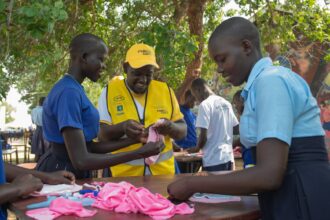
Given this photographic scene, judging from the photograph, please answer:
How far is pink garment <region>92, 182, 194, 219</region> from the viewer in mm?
1747

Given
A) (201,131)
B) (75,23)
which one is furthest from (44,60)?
(201,131)

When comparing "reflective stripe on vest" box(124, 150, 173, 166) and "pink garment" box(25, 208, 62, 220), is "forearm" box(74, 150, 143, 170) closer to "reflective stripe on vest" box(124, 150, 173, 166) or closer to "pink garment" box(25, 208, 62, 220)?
"reflective stripe on vest" box(124, 150, 173, 166)

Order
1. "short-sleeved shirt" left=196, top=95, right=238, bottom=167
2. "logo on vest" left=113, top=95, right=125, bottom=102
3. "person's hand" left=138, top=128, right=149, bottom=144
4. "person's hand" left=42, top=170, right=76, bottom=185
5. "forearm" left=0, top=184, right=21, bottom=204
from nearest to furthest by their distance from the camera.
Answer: "forearm" left=0, top=184, right=21, bottom=204
"person's hand" left=42, top=170, right=76, bottom=185
"person's hand" left=138, top=128, right=149, bottom=144
"logo on vest" left=113, top=95, right=125, bottom=102
"short-sleeved shirt" left=196, top=95, right=238, bottom=167

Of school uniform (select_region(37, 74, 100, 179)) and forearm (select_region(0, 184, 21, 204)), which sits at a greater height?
school uniform (select_region(37, 74, 100, 179))

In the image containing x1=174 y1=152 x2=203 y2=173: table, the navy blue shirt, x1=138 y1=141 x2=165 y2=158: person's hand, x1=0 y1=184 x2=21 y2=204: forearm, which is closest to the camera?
x1=0 y1=184 x2=21 y2=204: forearm

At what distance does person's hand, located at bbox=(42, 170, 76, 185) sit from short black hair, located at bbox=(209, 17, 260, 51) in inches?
50.0

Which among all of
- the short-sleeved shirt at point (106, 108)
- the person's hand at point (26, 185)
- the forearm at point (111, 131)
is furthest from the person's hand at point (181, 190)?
the short-sleeved shirt at point (106, 108)

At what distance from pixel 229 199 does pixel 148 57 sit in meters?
1.47

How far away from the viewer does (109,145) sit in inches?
120

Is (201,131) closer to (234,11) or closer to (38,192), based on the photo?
(38,192)

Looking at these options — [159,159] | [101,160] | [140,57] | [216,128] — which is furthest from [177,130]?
[216,128]

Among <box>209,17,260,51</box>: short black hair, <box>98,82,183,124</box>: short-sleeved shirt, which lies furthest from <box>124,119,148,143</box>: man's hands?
<box>209,17,260,51</box>: short black hair

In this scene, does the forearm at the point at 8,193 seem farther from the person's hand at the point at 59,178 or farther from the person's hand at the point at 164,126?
the person's hand at the point at 164,126

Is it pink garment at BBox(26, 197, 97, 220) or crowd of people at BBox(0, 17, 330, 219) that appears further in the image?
pink garment at BBox(26, 197, 97, 220)
